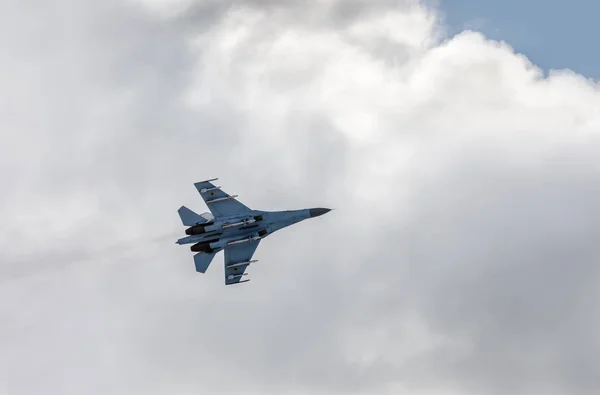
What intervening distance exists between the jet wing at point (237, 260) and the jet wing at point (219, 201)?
5.47 m

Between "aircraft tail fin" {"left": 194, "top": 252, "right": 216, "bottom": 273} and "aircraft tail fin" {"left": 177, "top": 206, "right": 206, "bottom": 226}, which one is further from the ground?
"aircraft tail fin" {"left": 177, "top": 206, "right": 206, "bottom": 226}

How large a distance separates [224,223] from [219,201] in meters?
3.32

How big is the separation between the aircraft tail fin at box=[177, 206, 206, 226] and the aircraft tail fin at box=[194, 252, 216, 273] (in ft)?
17.6

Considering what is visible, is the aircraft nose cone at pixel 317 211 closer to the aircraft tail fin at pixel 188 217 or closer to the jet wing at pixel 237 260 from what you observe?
the jet wing at pixel 237 260

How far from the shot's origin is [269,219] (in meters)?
171

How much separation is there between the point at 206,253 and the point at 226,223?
5944mm

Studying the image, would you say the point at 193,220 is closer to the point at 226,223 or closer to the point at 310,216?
the point at 226,223

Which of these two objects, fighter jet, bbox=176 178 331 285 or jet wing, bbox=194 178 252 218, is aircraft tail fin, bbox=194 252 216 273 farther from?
jet wing, bbox=194 178 252 218

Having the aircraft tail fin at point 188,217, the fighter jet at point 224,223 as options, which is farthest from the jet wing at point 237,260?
the aircraft tail fin at point 188,217

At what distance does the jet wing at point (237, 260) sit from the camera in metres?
174

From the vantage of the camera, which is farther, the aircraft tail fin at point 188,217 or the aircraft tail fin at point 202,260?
the aircraft tail fin at point 202,260

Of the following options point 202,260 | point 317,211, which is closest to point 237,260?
point 202,260

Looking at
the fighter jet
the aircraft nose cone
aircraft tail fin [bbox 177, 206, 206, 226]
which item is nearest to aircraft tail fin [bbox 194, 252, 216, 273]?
the fighter jet

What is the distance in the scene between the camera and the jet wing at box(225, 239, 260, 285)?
173875 millimetres
